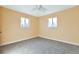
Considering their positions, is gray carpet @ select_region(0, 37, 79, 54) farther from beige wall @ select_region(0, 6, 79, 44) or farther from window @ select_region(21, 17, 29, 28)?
window @ select_region(21, 17, 29, 28)

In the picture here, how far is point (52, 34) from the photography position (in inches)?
79.5

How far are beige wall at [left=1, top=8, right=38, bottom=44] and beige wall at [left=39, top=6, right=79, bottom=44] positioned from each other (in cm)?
16

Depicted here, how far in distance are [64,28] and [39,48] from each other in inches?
23.1

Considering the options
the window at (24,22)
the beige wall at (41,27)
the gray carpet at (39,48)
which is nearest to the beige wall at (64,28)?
the beige wall at (41,27)

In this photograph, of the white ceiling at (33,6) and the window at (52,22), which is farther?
the window at (52,22)

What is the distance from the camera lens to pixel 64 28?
201 cm

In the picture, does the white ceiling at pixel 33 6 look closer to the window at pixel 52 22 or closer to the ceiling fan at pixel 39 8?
the ceiling fan at pixel 39 8

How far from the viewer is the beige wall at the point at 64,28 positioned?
1.96 m

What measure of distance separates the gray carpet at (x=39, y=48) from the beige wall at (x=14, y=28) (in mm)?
103

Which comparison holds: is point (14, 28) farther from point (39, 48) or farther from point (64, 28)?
point (64, 28)

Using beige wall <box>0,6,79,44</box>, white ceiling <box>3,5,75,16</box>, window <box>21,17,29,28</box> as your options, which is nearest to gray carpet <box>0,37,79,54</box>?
beige wall <box>0,6,79,44</box>

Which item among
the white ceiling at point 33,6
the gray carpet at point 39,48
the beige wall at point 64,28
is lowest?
the gray carpet at point 39,48
